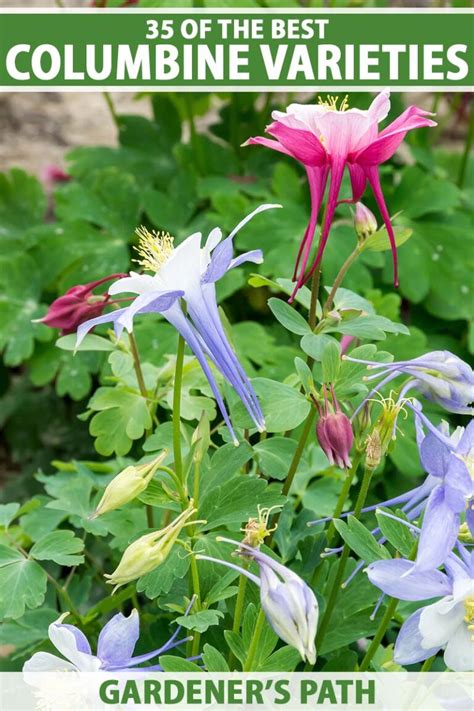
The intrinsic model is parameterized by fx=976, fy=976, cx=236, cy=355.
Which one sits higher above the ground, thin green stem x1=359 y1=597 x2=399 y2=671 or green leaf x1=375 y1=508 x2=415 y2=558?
green leaf x1=375 y1=508 x2=415 y2=558

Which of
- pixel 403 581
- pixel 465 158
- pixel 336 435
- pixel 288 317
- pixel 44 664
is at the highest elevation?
pixel 465 158

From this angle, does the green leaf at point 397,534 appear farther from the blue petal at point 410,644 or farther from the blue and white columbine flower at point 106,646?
the blue and white columbine flower at point 106,646

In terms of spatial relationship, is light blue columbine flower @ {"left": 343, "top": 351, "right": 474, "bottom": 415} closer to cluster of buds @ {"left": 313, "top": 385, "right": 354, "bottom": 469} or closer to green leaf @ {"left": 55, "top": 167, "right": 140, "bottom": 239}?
cluster of buds @ {"left": 313, "top": 385, "right": 354, "bottom": 469}

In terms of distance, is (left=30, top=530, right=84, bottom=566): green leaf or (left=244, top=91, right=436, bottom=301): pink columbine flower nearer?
(left=244, top=91, right=436, bottom=301): pink columbine flower

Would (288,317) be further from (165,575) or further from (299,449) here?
(165,575)

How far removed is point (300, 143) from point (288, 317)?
0.17m

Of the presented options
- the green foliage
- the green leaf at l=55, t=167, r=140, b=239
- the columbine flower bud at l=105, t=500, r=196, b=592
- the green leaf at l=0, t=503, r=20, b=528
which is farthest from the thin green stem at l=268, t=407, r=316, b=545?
the green leaf at l=55, t=167, r=140, b=239

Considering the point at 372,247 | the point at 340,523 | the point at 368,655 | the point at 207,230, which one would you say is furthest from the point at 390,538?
the point at 207,230

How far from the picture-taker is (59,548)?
1.09 meters

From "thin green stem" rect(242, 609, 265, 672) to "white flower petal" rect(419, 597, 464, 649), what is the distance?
13 centimetres

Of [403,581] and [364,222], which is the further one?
[364,222]

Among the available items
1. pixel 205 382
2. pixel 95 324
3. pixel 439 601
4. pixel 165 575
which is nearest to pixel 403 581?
pixel 439 601

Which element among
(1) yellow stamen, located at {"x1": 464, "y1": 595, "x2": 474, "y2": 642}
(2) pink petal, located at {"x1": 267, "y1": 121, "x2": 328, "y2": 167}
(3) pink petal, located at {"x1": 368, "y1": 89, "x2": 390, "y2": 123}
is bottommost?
(1) yellow stamen, located at {"x1": 464, "y1": 595, "x2": 474, "y2": 642}

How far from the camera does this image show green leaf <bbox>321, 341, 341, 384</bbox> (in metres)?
0.94
